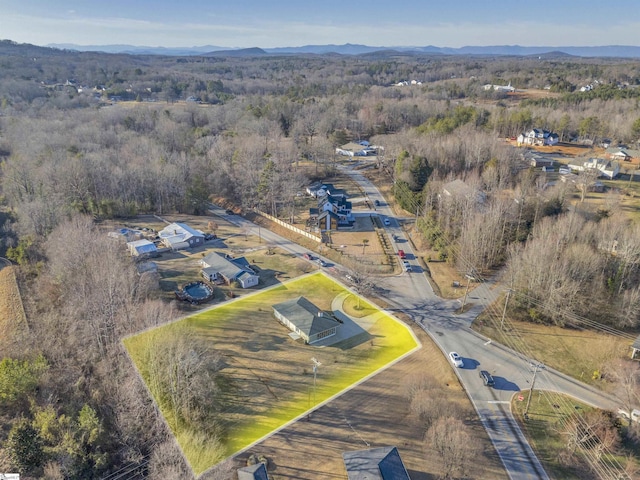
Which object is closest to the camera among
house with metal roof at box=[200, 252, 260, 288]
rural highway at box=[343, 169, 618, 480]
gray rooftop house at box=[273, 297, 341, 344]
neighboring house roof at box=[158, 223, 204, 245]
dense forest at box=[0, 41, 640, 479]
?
dense forest at box=[0, 41, 640, 479]

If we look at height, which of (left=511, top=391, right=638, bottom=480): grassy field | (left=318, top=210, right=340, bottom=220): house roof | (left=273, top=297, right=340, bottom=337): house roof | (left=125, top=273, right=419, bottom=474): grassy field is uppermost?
(left=318, top=210, right=340, bottom=220): house roof

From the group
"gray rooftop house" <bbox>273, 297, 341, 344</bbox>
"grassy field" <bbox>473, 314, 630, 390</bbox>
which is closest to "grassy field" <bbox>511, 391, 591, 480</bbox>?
"grassy field" <bbox>473, 314, 630, 390</bbox>

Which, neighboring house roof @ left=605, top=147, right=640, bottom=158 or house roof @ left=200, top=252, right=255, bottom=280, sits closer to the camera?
house roof @ left=200, top=252, right=255, bottom=280

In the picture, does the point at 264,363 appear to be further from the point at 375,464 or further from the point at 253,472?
the point at 375,464

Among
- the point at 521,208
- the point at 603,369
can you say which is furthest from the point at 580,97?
the point at 603,369

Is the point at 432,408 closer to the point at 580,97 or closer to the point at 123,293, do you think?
the point at 123,293

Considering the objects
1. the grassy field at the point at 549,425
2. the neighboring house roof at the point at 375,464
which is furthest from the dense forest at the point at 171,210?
the grassy field at the point at 549,425

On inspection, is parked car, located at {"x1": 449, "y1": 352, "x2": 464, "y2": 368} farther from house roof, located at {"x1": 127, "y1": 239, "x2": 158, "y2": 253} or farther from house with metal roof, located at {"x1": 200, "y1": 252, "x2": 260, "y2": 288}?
house roof, located at {"x1": 127, "y1": 239, "x2": 158, "y2": 253}
